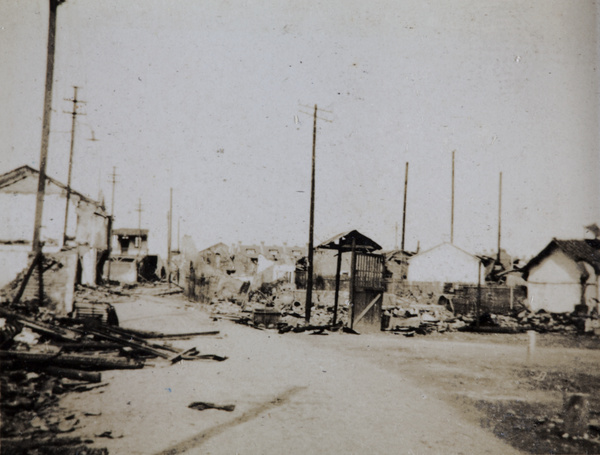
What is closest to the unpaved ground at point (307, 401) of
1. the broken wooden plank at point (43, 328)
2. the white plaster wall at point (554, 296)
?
the broken wooden plank at point (43, 328)

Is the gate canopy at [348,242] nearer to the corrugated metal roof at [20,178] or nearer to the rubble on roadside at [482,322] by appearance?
the rubble on roadside at [482,322]

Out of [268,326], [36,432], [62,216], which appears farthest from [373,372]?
[62,216]

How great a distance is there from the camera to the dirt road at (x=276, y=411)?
446 centimetres

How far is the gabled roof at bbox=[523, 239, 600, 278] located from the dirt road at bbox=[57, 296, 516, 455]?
1734 cm

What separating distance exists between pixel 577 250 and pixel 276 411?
22.4 m

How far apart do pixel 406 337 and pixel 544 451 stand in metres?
9.40

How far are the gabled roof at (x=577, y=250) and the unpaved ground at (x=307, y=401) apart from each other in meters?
12.3

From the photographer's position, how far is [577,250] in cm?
2158

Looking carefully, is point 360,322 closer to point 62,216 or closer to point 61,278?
point 61,278

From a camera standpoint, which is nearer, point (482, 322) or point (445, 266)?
point (482, 322)

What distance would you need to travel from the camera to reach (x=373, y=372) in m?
8.14

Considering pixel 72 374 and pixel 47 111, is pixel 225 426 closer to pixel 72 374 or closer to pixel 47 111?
pixel 72 374

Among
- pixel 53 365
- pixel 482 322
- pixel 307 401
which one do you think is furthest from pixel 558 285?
pixel 53 365

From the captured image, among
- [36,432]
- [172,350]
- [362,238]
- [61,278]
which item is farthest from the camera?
[362,238]
